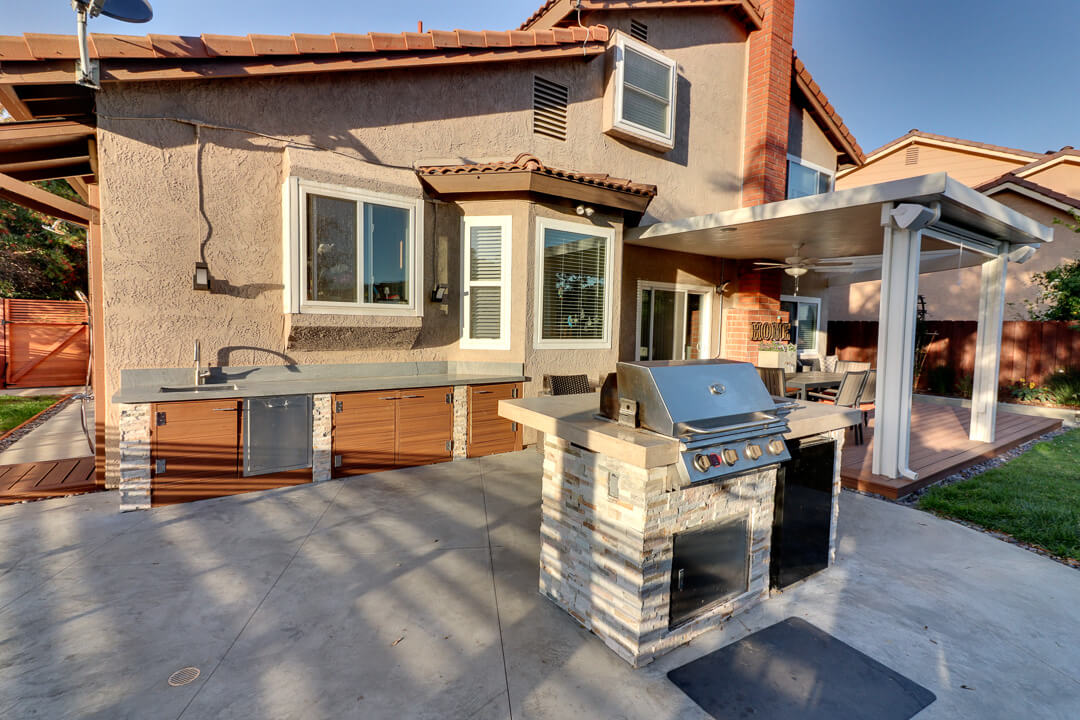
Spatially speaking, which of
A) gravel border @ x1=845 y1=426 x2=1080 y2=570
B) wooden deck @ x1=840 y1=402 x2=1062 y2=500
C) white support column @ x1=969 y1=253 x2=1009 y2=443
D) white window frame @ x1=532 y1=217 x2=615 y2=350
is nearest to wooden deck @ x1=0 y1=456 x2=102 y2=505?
white window frame @ x1=532 y1=217 x2=615 y2=350

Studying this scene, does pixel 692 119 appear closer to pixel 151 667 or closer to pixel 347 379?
pixel 347 379

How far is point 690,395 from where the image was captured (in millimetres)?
2766

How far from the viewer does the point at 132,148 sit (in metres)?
5.06

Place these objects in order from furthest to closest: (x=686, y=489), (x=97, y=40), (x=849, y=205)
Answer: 1. (x=849, y=205)
2. (x=97, y=40)
3. (x=686, y=489)

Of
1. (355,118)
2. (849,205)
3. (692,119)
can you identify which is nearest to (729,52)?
(692,119)

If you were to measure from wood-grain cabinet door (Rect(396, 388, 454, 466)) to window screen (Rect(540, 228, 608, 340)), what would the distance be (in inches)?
71.4

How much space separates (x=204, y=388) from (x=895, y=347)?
24.5 feet

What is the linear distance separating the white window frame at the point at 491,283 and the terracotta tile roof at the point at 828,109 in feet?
25.3

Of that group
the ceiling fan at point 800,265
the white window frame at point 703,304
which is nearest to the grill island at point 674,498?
the white window frame at point 703,304

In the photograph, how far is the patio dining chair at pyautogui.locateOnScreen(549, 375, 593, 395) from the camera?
6715 mm

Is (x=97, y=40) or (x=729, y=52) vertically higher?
(x=729, y=52)

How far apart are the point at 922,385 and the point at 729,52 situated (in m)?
9.21

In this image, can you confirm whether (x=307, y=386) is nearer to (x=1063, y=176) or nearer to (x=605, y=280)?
(x=605, y=280)

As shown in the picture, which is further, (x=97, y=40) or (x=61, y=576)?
(x=97, y=40)
